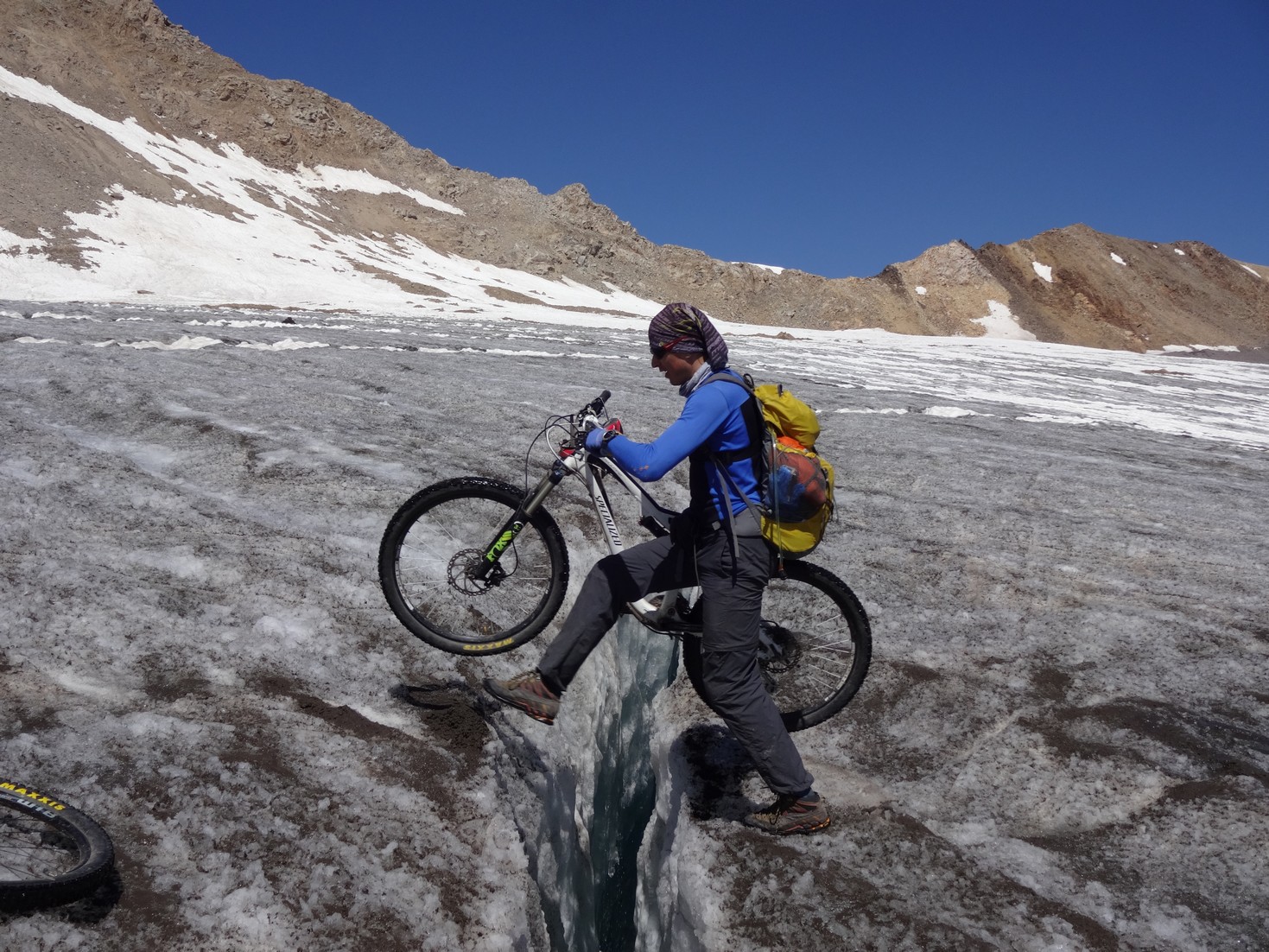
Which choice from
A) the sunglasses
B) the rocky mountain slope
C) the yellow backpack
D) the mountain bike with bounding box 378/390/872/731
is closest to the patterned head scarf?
the sunglasses

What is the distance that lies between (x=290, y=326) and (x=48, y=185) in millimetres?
44075

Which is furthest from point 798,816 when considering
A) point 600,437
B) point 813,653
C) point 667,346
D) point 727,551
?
point 667,346

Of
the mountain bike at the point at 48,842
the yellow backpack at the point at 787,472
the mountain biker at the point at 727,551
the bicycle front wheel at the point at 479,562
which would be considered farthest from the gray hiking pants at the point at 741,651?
the mountain bike at the point at 48,842

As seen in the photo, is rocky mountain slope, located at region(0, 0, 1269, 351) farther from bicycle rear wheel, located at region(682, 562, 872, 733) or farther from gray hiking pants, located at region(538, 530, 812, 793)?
gray hiking pants, located at region(538, 530, 812, 793)

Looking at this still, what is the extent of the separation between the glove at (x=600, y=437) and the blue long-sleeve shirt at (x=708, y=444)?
6 centimetres

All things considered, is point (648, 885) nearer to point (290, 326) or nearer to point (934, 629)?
point (934, 629)

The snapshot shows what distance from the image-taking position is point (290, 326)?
23.9 meters

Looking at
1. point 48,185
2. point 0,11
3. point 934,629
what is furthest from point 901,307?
point 934,629

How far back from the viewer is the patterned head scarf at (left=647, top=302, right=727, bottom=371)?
3.94m

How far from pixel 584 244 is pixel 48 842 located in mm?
92852

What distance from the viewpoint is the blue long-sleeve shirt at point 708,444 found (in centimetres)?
378

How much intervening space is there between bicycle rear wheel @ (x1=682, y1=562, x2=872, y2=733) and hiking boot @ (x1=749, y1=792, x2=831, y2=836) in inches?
30.2

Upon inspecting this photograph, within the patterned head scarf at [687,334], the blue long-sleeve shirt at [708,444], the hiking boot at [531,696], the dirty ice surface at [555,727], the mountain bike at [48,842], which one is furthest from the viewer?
the hiking boot at [531,696]

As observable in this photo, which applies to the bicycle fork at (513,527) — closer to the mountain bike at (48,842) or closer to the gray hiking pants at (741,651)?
the gray hiking pants at (741,651)
